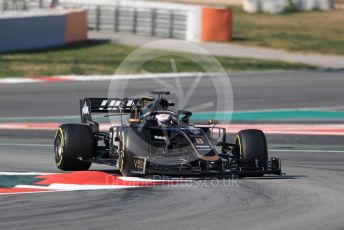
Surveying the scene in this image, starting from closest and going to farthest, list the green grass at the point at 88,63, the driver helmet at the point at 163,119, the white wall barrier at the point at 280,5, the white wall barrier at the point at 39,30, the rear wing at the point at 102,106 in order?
the driver helmet at the point at 163,119
the rear wing at the point at 102,106
the green grass at the point at 88,63
the white wall barrier at the point at 39,30
the white wall barrier at the point at 280,5

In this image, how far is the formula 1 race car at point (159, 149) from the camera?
13508mm

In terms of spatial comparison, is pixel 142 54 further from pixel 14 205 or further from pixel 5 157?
pixel 14 205

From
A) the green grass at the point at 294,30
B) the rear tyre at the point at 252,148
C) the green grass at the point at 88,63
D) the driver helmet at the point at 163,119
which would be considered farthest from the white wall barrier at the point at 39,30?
the rear tyre at the point at 252,148

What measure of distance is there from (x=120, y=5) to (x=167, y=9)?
7.11 ft

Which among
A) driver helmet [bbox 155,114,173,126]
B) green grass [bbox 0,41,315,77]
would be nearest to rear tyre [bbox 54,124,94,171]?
driver helmet [bbox 155,114,173,126]

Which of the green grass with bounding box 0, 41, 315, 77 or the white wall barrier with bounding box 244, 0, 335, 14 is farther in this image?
the white wall barrier with bounding box 244, 0, 335, 14

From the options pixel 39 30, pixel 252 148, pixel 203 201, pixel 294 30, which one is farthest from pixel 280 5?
pixel 203 201

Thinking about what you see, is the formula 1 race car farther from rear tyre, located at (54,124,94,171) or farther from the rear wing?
the rear wing

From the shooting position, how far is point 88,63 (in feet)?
106

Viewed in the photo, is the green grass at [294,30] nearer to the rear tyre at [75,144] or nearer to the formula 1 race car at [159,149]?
the formula 1 race car at [159,149]

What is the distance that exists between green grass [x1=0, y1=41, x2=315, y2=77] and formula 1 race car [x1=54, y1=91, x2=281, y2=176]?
14.9 meters

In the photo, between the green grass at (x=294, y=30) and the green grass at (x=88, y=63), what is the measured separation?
5601 mm

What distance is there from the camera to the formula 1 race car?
13508 millimetres

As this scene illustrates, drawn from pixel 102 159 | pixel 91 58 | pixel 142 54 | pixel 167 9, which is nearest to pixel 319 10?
pixel 167 9
